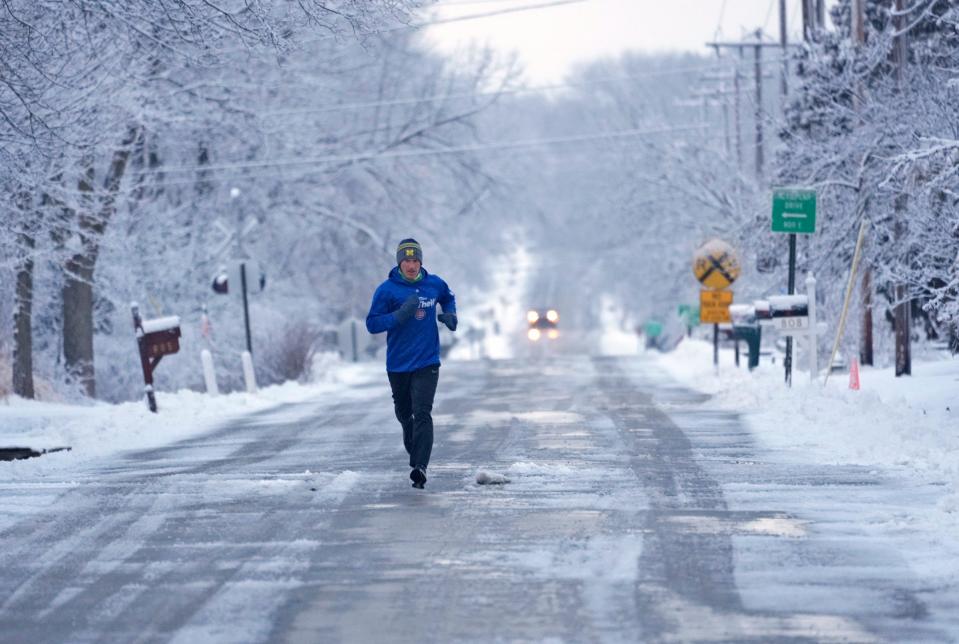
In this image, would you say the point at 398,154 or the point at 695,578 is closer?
the point at 695,578

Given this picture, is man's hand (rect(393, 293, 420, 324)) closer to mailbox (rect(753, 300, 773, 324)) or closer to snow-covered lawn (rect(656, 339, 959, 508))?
snow-covered lawn (rect(656, 339, 959, 508))

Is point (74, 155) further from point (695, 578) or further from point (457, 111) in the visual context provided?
point (457, 111)

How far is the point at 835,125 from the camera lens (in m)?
28.2

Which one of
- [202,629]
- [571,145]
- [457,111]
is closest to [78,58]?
[202,629]

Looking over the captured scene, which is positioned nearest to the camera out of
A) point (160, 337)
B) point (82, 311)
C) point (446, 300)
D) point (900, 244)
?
point (446, 300)

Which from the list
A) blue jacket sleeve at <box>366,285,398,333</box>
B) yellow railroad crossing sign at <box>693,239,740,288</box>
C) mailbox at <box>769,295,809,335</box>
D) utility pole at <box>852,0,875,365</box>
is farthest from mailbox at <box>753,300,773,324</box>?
blue jacket sleeve at <box>366,285,398,333</box>

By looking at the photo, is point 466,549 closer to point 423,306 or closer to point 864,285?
point 423,306

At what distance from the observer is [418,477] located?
11844 mm

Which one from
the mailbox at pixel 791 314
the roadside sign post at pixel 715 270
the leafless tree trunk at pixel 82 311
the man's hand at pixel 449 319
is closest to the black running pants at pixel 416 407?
the man's hand at pixel 449 319

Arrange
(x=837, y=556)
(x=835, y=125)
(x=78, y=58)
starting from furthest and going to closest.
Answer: (x=835, y=125), (x=78, y=58), (x=837, y=556)

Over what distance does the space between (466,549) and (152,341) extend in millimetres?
12861

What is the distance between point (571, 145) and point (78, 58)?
10237cm

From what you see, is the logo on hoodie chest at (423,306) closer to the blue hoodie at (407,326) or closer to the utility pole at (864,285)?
the blue hoodie at (407,326)

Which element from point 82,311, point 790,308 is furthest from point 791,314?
point 82,311
